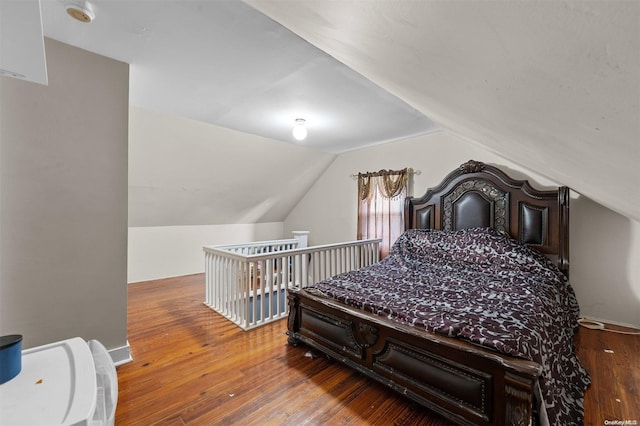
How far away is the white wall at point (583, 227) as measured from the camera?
274cm

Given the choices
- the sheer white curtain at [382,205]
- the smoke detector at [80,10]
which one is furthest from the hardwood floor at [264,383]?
the smoke detector at [80,10]

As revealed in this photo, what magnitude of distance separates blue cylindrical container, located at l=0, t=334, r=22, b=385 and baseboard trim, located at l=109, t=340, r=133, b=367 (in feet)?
4.70

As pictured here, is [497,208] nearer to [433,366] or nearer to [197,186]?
[433,366]

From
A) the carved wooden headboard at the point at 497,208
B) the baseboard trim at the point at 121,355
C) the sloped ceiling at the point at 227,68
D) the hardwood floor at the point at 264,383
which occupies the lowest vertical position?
the hardwood floor at the point at 264,383

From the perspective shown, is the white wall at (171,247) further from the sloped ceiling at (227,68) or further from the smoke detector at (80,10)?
the smoke detector at (80,10)

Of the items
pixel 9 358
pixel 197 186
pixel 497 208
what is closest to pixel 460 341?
pixel 9 358

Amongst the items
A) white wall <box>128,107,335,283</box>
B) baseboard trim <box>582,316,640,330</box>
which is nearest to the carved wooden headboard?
baseboard trim <box>582,316,640,330</box>

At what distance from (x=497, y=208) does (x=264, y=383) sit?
3.04 metres

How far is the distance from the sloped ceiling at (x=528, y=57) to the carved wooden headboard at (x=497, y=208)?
207 centimetres

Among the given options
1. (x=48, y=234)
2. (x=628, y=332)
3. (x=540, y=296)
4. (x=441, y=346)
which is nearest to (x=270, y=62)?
(x=48, y=234)

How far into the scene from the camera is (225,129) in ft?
11.9

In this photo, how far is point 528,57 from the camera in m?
0.52

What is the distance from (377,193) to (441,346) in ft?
10.3

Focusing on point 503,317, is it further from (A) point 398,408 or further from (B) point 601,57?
(B) point 601,57
